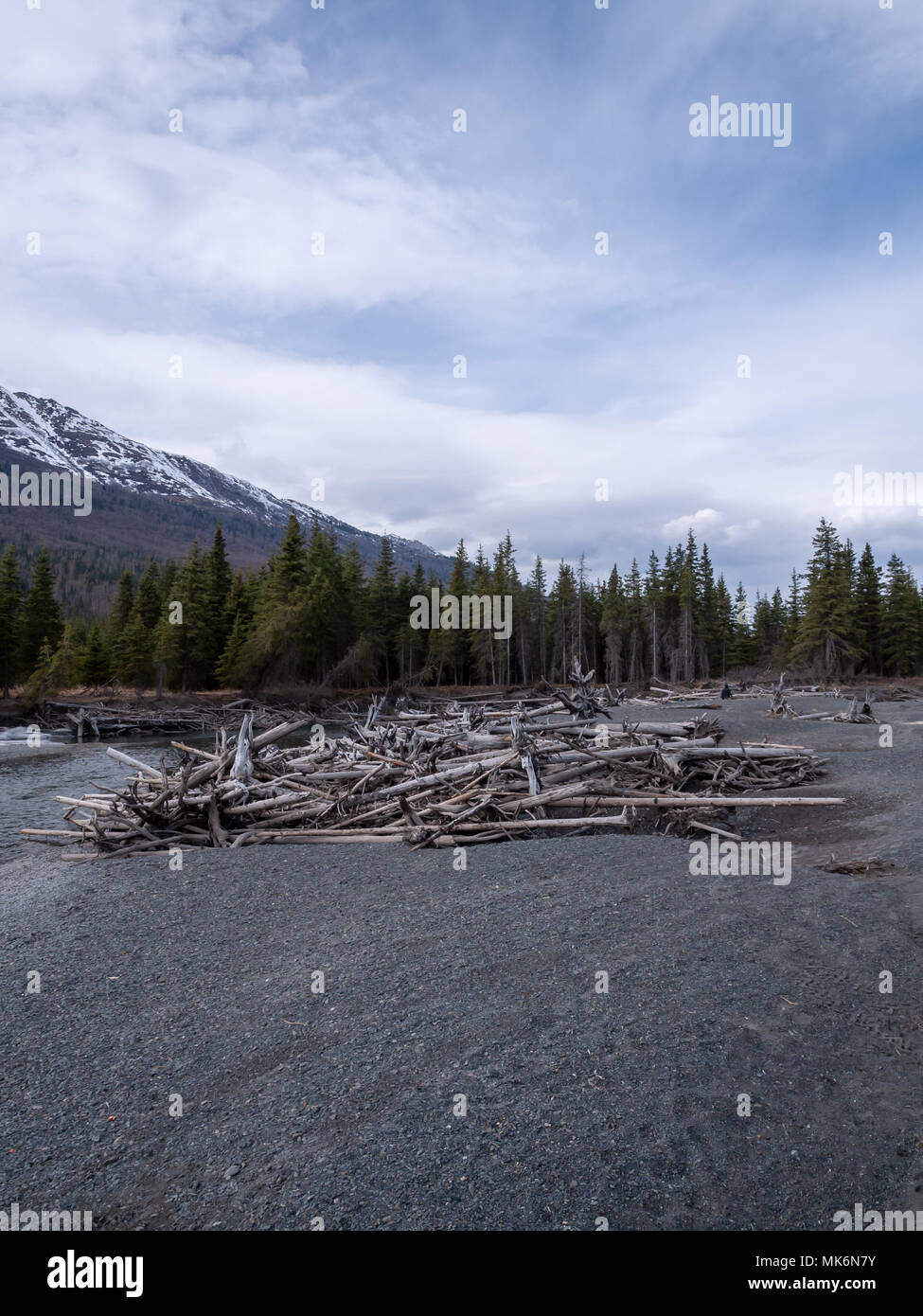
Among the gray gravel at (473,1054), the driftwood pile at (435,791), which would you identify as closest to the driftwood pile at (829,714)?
the driftwood pile at (435,791)

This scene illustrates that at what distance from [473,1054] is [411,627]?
63.3 metres

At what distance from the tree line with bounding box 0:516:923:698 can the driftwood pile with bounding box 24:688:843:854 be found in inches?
1593

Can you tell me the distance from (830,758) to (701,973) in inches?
562

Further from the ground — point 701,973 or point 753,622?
point 753,622

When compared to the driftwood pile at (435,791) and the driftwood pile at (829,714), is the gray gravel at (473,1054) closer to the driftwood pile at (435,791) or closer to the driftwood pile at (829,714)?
the driftwood pile at (435,791)

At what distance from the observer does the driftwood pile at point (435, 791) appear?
1223cm

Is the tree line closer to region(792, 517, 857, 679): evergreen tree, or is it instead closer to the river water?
region(792, 517, 857, 679): evergreen tree

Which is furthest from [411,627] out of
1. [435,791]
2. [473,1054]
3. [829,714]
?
[473,1054]

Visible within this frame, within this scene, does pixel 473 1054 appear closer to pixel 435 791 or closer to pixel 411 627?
pixel 435 791

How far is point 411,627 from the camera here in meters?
67.8

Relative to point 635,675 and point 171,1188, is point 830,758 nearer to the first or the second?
point 171,1188

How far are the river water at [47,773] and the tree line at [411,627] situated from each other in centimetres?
1411

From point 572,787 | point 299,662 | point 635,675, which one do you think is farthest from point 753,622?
point 572,787
